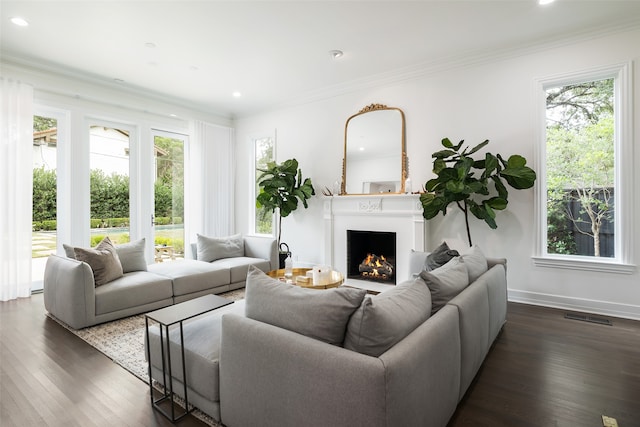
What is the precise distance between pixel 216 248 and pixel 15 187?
2547mm

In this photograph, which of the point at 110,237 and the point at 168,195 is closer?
the point at 110,237

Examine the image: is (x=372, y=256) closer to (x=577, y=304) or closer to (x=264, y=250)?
(x=264, y=250)

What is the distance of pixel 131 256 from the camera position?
3924 millimetres

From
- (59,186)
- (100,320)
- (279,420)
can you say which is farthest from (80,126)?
(279,420)

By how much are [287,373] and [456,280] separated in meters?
1.24

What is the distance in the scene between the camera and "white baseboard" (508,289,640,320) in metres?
3.39

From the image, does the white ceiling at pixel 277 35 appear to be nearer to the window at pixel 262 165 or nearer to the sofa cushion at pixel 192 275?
the window at pixel 262 165

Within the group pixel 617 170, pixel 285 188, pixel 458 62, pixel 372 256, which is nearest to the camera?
pixel 617 170

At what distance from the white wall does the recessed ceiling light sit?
3770mm

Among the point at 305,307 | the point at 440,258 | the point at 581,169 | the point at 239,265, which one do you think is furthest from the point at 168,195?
the point at 581,169

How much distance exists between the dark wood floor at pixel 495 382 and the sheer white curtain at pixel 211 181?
325 centimetres

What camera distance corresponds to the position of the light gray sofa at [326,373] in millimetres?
1205

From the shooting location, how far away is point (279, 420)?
146cm

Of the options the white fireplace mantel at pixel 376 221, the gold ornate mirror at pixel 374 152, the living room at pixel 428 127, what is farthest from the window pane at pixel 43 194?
the gold ornate mirror at pixel 374 152
